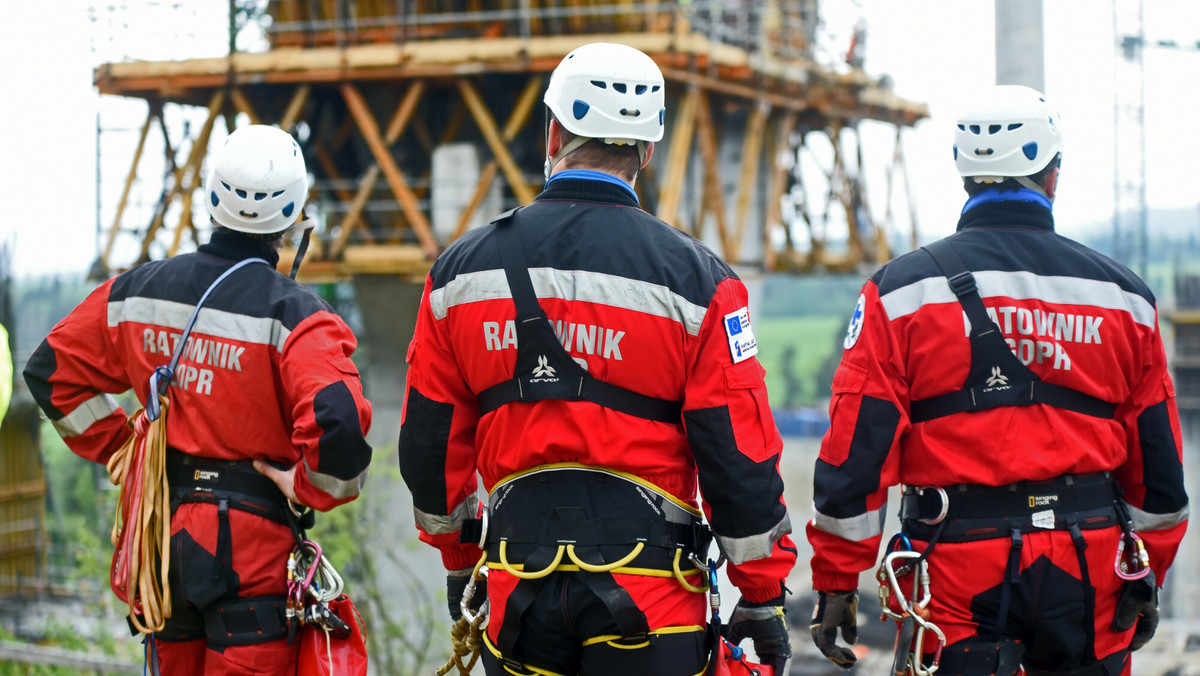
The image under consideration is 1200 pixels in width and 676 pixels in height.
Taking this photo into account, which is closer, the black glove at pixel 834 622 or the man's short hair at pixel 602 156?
the man's short hair at pixel 602 156

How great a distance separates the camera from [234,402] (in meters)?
3.85

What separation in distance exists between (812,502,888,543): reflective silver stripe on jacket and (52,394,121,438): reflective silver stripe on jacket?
2733 mm

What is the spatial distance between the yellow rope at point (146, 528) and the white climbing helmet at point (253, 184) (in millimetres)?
735

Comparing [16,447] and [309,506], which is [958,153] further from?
[16,447]

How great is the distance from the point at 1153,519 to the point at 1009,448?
0.74 metres

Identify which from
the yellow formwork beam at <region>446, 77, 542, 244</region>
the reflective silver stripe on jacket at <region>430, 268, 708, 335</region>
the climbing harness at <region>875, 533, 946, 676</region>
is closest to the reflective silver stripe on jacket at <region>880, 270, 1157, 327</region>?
the climbing harness at <region>875, 533, 946, 676</region>

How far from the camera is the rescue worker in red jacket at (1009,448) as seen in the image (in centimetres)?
358

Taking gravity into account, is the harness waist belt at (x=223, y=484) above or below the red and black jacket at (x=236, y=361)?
below

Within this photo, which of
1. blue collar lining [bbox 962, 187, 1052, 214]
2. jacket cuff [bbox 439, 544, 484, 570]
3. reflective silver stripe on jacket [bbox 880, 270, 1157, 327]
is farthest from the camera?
blue collar lining [bbox 962, 187, 1052, 214]

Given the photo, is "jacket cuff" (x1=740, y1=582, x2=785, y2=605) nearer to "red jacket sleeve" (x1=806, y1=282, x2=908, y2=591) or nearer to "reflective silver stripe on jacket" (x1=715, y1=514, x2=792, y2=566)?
"reflective silver stripe on jacket" (x1=715, y1=514, x2=792, y2=566)

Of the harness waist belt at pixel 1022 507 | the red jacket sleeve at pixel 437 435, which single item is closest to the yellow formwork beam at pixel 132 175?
the red jacket sleeve at pixel 437 435

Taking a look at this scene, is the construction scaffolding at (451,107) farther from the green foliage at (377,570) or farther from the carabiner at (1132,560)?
the carabiner at (1132,560)

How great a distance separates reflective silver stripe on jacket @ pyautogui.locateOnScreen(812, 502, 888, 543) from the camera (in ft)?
12.3

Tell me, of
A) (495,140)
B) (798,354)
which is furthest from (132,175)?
(798,354)
